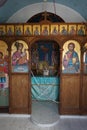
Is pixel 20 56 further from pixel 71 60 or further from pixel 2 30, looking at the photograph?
pixel 71 60

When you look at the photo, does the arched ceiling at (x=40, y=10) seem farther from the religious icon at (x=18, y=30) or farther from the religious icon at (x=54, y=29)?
the religious icon at (x=54, y=29)

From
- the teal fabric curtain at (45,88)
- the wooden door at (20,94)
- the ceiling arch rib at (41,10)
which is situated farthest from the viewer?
the teal fabric curtain at (45,88)

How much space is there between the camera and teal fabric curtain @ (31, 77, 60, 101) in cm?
772

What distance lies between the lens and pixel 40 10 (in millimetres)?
7430

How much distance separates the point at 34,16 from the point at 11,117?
349 cm

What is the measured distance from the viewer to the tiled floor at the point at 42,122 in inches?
239

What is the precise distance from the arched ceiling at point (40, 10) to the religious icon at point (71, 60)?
1.24 m

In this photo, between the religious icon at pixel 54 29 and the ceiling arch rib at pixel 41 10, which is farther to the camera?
the ceiling arch rib at pixel 41 10

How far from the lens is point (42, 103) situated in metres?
7.85

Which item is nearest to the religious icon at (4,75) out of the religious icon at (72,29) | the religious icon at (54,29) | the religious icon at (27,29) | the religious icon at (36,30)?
the religious icon at (27,29)

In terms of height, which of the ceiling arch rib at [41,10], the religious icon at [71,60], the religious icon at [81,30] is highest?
the ceiling arch rib at [41,10]

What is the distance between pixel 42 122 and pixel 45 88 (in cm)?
174

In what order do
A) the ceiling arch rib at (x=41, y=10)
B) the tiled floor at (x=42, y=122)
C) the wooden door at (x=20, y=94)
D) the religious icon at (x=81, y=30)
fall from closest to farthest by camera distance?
the tiled floor at (x=42, y=122) → the religious icon at (x=81, y=30) → the wooden door at (x=20, y=94) → the ceiling arch rib at (x=41, y=10)

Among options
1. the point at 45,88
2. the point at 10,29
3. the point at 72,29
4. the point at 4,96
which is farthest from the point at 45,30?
the point at 4,96
